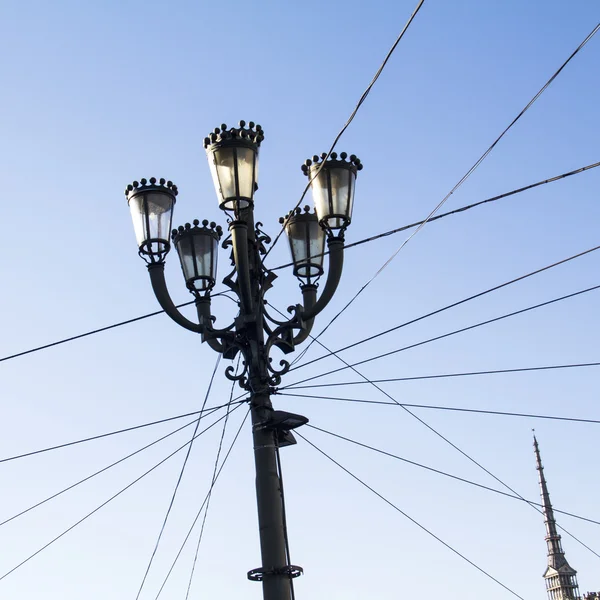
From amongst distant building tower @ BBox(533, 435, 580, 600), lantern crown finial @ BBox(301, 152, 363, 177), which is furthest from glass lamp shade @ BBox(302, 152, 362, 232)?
distant building tower @ BBox(533, 435, 580, 600)

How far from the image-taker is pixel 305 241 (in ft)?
25.1

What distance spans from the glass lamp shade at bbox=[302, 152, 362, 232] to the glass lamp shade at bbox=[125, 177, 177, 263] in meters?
0.99

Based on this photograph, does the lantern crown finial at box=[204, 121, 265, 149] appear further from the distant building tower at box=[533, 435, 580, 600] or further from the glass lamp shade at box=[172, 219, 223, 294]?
the distant building tower at box=[533, 435, 580, 600]

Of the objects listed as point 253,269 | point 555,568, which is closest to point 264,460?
point 253,269

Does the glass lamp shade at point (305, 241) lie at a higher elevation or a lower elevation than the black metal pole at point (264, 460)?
higher

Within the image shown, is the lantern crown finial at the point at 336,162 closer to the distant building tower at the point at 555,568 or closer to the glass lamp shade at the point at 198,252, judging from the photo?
the glass lamp shade at the point at 198,252

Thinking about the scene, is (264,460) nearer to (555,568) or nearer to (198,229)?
(198,229)

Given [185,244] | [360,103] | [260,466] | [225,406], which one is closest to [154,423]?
[225,406]

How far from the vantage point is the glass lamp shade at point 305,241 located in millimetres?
7566

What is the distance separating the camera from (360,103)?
6.19m

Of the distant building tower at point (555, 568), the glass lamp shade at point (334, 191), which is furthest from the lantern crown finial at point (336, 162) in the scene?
the distant building tower at point (555, 568)

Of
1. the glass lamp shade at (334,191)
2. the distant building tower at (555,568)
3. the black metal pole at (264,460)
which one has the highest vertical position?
the distant building tower at (555,568)

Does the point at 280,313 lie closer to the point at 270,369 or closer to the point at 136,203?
the point at 270,369

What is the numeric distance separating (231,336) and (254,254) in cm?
61
